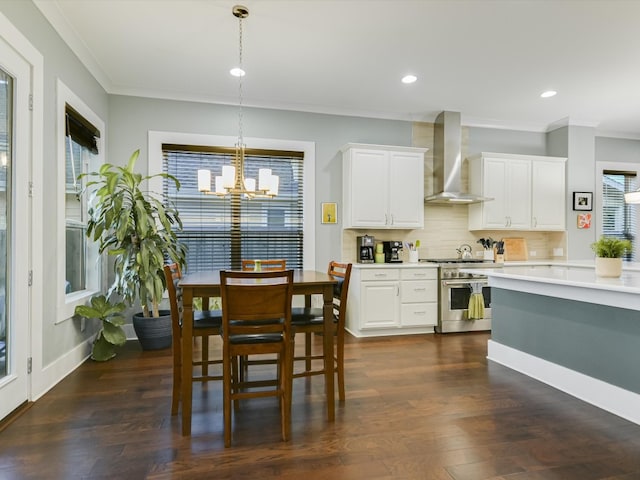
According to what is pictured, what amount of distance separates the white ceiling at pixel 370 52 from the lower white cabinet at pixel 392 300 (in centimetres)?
219

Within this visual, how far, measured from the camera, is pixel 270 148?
15.7 ft

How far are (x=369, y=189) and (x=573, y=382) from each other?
291cm

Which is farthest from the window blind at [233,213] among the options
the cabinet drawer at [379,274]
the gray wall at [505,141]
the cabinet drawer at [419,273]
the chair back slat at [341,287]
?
the gray wall at [505,141]

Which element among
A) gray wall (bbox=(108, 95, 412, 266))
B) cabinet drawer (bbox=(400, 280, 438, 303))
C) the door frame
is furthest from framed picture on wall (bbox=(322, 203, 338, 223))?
the door frame

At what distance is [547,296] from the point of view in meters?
3.08

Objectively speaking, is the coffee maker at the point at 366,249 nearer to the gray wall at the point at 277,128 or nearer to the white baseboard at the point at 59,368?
the gray wall at the point at 277,128

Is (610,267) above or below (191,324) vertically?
above

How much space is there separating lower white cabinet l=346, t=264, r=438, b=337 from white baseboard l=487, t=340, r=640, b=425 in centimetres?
113

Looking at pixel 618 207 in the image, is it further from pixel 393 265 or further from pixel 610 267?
pixel 610 267

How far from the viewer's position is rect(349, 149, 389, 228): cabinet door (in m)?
4.76

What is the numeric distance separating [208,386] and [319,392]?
882 millimetres

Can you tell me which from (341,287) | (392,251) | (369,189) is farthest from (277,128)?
(341,287)

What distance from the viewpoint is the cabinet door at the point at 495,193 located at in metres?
5.25

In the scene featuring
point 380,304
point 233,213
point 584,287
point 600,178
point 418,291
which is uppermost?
point 600,178
